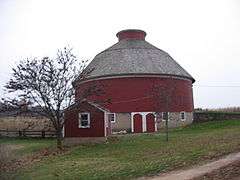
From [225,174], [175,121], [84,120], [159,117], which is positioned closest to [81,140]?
[84,120]

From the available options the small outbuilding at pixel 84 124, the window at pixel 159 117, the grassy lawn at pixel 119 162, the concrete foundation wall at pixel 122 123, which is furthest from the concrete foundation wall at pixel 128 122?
the grassy lawn at pixel 119 162

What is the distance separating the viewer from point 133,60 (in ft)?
156

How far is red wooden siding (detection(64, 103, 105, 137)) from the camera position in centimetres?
3375

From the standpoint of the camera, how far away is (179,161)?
18906 millimetres

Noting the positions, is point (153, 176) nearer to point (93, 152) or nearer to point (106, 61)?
point (93, 152)

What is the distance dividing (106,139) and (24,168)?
1229 cm

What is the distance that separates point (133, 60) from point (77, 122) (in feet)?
50.4

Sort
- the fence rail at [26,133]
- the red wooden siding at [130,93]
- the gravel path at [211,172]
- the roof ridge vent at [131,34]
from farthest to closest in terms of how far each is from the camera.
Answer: the roof ridge vent at [131,34] → the red wooden siding at [130,93] → the fence rail at [26,133] → the gravel path at [211,172]

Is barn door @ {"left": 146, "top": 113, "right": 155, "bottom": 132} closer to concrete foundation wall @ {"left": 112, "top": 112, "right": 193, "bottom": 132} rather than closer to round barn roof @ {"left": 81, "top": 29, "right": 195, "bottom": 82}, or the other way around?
concrete foundation wall @ {"left": 112, "top": 112, "right": 193, "bottom": 132}

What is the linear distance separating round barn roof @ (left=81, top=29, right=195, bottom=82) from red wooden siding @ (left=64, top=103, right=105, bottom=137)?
433 inches

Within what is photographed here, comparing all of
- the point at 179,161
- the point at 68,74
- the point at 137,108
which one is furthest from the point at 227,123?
the point at 179,161

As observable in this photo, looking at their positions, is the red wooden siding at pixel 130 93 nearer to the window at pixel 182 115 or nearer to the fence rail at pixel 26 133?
the window at pixel 182 115

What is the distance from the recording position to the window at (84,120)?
34.0m

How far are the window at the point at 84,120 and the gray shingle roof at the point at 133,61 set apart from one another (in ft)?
36.1
